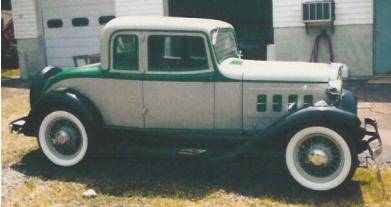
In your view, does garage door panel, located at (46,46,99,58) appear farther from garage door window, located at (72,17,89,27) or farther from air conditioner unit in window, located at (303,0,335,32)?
air conditioner unit in window, located at (303,0,335,32)

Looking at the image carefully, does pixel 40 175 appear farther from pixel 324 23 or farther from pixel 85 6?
pixel 85 6

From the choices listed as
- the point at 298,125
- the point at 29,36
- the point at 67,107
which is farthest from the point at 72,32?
the point at 298,125

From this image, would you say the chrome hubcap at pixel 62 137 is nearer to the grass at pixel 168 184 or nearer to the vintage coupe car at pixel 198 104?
the vintage coupe car at pixel 198 104

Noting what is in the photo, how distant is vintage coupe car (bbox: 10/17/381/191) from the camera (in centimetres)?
520

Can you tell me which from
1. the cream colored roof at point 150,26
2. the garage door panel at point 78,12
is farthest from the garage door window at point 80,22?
the cream colored roof at point 150,26

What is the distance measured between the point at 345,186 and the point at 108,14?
11.1m

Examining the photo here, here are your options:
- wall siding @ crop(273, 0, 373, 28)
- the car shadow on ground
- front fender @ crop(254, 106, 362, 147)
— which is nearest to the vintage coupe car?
front fender @ crop(254, 106, 362, 147)

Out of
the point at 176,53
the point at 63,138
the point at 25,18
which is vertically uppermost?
the point at 25,18

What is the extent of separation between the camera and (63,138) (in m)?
6.16

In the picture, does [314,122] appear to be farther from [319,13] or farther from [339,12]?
[339,12]

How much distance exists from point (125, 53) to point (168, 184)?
1.77m

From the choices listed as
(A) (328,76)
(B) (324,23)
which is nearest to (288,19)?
(B) (324,23)

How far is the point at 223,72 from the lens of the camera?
565 centimetres

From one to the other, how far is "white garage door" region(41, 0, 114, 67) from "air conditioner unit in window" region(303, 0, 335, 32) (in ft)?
20.3
